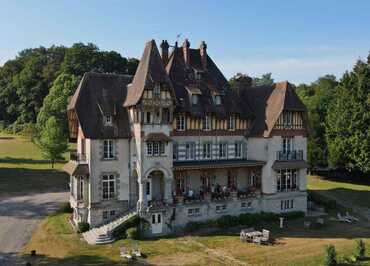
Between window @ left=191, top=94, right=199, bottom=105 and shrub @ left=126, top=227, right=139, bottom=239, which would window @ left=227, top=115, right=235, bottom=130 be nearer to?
window @ left=191, top=94, right=199, bottom=105

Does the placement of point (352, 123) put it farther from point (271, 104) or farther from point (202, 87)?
point (202, 87)

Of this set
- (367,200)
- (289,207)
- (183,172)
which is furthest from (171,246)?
(367,200)

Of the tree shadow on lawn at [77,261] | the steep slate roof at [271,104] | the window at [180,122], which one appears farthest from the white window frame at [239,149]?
the tree shadow on lawn at [77,261]

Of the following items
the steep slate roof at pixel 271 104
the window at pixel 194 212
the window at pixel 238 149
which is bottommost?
the window at pixel 194 212

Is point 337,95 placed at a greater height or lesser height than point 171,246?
greater

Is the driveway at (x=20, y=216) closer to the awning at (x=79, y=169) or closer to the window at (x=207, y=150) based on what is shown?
the awning at (x=79, y=169)

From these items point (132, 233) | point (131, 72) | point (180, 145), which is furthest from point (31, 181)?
point (131, 72)

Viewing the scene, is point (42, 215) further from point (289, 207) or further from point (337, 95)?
point (337, 95)
